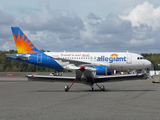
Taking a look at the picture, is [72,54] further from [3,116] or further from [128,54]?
[3,116]

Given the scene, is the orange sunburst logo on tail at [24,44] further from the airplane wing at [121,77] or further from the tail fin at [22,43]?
the airplane wing at [121,77]

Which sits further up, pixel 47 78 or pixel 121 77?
pixel 121 77

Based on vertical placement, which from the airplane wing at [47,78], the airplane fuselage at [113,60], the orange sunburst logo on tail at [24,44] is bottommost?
the airplane wing at [47,78]

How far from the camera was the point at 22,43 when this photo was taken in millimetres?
43219

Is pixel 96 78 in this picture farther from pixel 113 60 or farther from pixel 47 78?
pixel 113 60

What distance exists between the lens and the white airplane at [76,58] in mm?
41719

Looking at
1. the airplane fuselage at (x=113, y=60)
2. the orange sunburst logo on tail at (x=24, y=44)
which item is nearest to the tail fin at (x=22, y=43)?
the orange sunburst logo on tail at (x=24, y=44)

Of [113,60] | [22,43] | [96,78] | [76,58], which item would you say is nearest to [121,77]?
[96,78]

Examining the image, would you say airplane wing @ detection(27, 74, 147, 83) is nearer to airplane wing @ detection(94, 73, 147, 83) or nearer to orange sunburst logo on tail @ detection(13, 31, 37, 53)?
airplane wing @ detection(94, 73, 147, 83)

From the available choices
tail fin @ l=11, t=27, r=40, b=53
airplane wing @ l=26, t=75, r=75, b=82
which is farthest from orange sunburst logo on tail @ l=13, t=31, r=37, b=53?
airplane wing @ l=26, t=75, r=75, b=82

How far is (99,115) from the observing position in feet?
26.2

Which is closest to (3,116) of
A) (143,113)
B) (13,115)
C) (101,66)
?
(13,115)

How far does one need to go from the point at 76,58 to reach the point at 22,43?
31.3ft

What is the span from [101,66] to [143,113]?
98.1 ft
